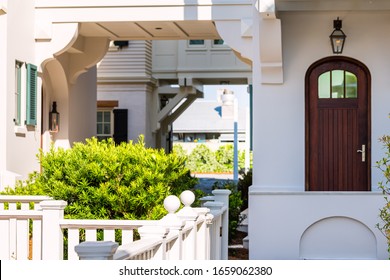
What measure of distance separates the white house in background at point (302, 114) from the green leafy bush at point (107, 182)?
10.9 ft

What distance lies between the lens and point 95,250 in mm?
4109

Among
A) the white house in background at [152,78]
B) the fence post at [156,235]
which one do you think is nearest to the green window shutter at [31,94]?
the white house in background at [152,78]

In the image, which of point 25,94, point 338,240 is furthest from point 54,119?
point 338,240

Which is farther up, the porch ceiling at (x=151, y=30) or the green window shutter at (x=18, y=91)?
the porch ceiling at (x=151, y=30)

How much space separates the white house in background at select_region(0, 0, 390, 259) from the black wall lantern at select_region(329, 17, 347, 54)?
0.12m

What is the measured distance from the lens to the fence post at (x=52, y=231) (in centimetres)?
709

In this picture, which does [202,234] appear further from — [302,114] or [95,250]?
[302,114]

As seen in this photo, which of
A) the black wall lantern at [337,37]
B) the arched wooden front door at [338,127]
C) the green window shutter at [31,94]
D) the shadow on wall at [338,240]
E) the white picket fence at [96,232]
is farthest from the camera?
the green window shutter at [31,94]

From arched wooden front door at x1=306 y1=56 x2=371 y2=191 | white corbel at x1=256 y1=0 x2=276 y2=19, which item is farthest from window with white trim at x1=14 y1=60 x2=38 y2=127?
arched wooden front door at x1=306 y1=56 x2=371 y2=191

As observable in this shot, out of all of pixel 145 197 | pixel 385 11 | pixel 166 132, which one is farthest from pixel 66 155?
pixel 166 132

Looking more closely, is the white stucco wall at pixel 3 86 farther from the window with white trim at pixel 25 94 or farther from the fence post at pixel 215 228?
the fence post at pixel 215 228

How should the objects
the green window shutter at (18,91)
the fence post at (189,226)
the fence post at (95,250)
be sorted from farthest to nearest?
the green window shutter at (18,91), the fence post at (189,226), the fence post at (95,250)

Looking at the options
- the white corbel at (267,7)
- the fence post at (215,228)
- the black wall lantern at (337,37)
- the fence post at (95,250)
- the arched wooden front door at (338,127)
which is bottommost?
the fence post at (215,228)

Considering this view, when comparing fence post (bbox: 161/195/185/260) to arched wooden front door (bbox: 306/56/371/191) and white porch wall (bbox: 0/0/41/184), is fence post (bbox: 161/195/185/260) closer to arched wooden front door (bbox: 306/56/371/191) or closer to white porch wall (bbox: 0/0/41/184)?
arched wooden front door (bbox: 306/56/371/191)
